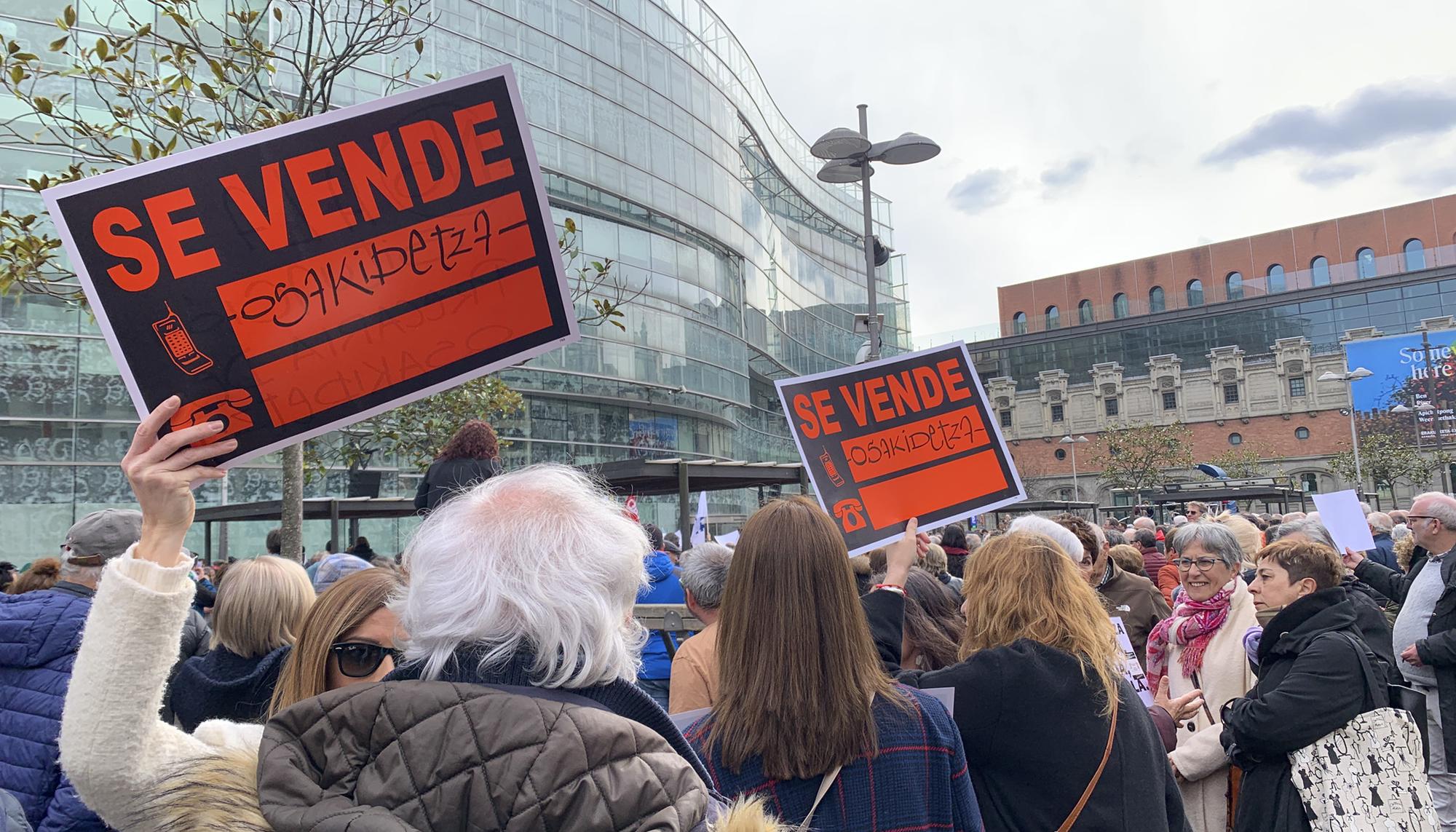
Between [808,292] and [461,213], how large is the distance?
4226 centimetres

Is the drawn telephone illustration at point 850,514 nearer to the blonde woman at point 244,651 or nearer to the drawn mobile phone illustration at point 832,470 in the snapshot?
the drawn mobile phone illustration at point 832,470

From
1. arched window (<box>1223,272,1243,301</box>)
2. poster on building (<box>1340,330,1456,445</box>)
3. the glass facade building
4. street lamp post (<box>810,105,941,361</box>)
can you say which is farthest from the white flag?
arched window (<box>1223,272,1243,301</box>)

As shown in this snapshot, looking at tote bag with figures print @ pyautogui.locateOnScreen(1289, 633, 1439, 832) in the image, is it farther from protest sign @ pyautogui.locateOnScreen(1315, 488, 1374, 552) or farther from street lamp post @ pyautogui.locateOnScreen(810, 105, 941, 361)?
street lamp post @ pyautogui.locateOnScreen(810, 105, 941, 361)

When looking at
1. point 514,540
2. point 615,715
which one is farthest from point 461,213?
point 615,715

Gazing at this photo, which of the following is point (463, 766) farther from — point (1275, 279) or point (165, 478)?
point (1275, 279)

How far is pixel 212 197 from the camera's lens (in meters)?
2.52

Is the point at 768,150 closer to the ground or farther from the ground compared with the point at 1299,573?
farther from the ground

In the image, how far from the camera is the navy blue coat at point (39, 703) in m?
2.64

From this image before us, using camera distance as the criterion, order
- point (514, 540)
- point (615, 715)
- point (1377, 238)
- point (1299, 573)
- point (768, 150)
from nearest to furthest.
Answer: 1. point (615, 715)
2. point (514, 540)
3. point (1299, 573)
4. point (768, 150)
5. point (1377, 238)

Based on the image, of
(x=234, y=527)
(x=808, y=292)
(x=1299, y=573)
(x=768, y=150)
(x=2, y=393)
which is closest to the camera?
(x=1299, y=573)

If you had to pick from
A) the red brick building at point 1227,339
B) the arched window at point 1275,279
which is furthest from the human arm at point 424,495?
the arched window at point 1275,279

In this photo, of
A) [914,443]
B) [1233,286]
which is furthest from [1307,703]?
[1233,286]

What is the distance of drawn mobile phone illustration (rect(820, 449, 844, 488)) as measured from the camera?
16.5 feet

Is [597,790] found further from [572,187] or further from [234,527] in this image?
[572,187]
